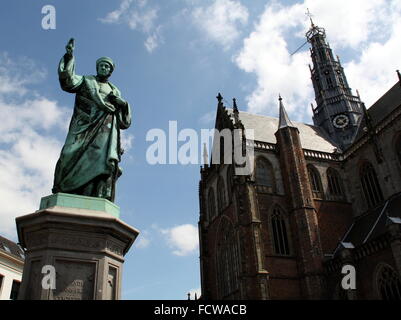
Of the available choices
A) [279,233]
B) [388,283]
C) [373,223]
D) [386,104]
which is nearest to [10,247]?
[279,233]

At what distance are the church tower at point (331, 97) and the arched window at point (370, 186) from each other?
7.14 metres

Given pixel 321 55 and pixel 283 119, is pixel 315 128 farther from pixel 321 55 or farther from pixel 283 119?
pixel 321 55

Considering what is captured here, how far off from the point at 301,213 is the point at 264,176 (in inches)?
179

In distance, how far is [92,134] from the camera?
6.38 meters

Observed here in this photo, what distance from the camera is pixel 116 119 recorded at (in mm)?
6824

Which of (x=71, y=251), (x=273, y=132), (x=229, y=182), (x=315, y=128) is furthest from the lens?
(x=315, y=128)

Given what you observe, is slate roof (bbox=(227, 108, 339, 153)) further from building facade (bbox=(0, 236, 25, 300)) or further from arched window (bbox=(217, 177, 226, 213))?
building facade (bbox=(0, 236, 25, 300))

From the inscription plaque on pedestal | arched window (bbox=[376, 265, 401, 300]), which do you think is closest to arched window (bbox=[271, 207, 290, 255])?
arched window (bbox=[376, 265, 401, 300])

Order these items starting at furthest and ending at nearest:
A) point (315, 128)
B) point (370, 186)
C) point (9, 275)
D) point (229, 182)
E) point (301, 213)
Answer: point (315, 128) < point (229, 182) < point (370, 186) < point (301, 213) < point (9, 275)

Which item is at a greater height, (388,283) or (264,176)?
(264,176)

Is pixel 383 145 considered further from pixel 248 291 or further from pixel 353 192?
pixel 248 291

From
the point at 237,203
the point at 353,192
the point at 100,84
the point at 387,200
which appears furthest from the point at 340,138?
the point at 100,84

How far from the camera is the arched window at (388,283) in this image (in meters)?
20.9
